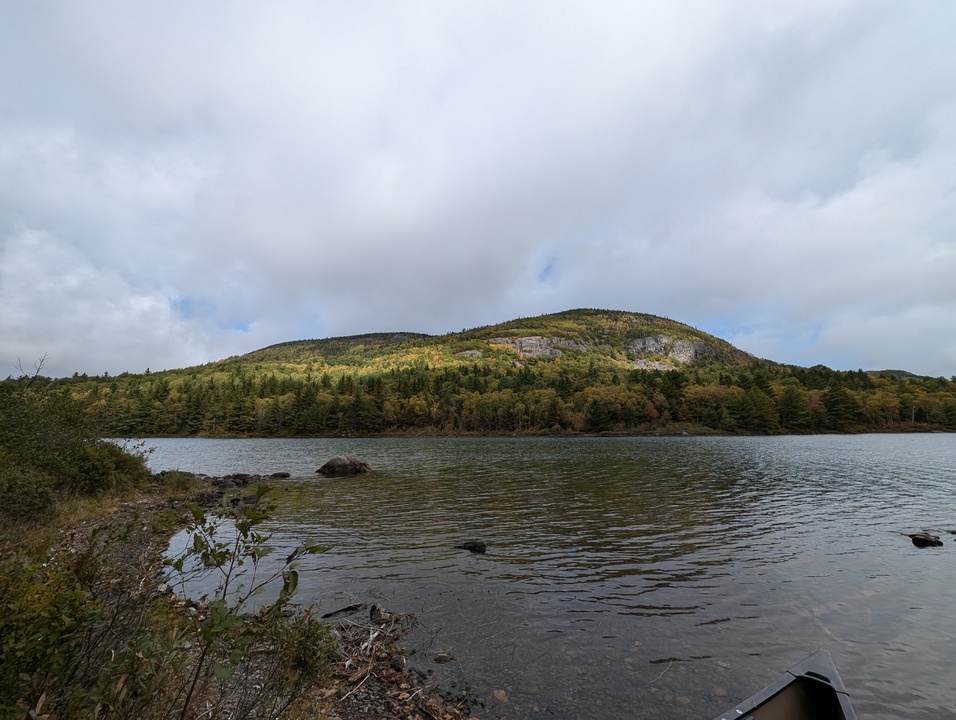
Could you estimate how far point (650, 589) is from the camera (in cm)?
1466

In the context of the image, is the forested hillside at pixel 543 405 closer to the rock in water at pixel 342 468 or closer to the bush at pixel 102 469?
Result: the rock in water at pixel 342 468

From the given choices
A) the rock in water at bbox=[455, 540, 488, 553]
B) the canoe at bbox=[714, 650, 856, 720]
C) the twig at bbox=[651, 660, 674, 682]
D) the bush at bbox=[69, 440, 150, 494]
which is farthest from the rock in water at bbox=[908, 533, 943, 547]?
the bush at bbox=[69, 440, 150, 494]

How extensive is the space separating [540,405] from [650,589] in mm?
123920

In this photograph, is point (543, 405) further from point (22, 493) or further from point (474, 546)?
point (22, 493)

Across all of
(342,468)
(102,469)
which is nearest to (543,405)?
(342,468)

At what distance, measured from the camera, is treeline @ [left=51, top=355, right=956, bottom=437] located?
135 metres

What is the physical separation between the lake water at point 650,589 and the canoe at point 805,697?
1.93m

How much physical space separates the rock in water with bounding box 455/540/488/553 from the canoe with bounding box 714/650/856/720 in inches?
494

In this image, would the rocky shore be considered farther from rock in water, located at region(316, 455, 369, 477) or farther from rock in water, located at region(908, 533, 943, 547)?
rock in water, located at region(316, 455, 369, 477)

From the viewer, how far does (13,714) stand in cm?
382

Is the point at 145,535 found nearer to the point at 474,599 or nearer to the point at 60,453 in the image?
the point at 60,453

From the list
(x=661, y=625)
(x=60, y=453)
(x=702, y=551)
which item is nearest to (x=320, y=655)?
(x=661, y=625)

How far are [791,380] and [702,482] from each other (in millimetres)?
153817

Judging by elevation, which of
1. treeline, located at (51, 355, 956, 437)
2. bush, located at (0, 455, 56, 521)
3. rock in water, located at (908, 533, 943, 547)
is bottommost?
rock in water, located at (908, 533, 943, 547)
